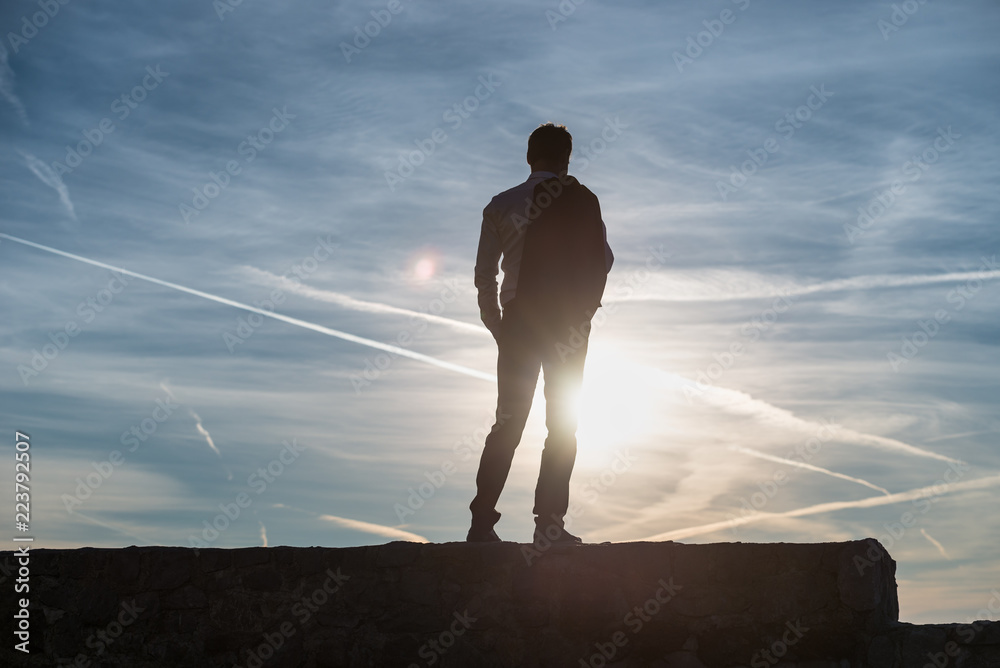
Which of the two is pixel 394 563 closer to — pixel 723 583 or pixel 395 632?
pixel 395 632

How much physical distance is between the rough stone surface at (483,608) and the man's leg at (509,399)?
0.39 meters

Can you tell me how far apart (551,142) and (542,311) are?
3.10 feet

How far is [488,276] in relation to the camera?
5027 millimetres

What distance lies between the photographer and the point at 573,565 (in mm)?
4730

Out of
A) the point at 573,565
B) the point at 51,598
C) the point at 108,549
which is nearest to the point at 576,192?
the point at 573,565

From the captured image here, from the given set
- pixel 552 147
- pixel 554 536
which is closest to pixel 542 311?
pixel 552 147

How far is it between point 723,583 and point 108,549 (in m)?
3.40

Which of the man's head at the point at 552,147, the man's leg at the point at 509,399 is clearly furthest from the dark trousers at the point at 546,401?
the man's head at the point at 552,147

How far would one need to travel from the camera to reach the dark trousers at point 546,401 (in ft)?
16.3

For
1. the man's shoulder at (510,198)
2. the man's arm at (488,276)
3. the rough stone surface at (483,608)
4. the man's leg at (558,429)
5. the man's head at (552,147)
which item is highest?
the man's head at (552,147)

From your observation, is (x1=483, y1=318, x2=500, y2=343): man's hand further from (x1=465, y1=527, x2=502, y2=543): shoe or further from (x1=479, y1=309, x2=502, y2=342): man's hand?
(x1=465, y1=527, x2=502, y2=543): shoe

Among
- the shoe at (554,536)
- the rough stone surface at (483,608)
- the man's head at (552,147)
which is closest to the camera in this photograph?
the rough stone surface at (483,608)

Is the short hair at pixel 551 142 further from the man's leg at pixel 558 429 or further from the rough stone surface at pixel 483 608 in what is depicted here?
the rough stone surface at pixel 483 608

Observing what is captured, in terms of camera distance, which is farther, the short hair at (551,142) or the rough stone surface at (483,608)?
the short hair at (551,142)
